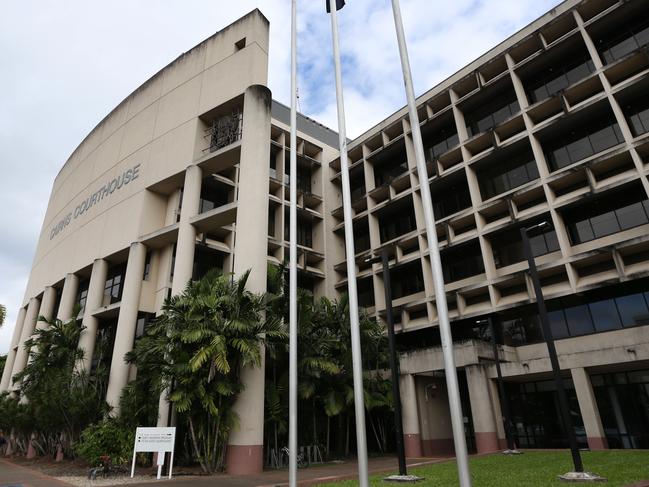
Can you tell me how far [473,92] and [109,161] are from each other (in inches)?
1052

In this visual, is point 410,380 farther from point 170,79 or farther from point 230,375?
point 170,79

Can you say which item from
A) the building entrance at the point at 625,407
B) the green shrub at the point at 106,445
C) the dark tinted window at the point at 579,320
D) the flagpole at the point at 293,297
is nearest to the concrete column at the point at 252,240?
the green shrub at the point at 106,445

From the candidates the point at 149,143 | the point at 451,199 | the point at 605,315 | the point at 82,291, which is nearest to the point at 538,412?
the point at 605,315

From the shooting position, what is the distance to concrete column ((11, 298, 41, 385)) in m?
35.8

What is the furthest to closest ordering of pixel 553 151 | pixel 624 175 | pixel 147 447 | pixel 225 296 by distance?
1. pixel 553 151
2. pixel 624 175
3. pixel 225 296
4. pixel 147 447

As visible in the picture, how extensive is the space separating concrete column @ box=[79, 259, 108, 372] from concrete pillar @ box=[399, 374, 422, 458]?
59.4 feet

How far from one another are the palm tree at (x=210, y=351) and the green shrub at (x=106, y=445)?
2.79 meters

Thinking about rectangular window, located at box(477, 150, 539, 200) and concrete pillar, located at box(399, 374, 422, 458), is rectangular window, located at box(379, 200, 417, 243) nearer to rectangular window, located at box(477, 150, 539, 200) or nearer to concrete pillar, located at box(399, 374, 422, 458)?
rectangular window, located at box(477, 150, 539, 200)

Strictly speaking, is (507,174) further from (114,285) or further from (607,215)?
(114,285)

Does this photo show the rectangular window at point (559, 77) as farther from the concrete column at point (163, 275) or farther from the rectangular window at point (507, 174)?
the concrete column at point (163, 275)

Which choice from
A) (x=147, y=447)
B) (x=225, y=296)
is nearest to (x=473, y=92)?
(x=225, y=296)

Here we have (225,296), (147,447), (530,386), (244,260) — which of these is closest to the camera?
(147,447)

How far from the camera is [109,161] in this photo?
3241 centimetres

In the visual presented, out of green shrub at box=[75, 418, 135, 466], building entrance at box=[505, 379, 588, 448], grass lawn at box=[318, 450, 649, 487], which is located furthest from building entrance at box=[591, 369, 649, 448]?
green shrub at box=[75, 418, 135, 466]
